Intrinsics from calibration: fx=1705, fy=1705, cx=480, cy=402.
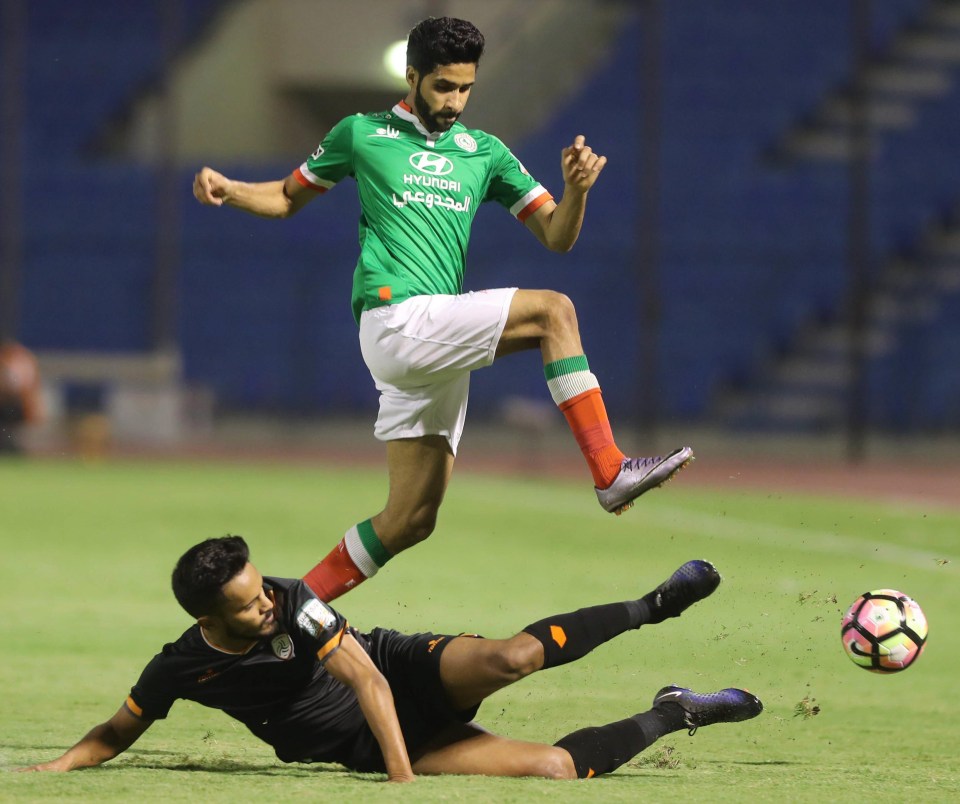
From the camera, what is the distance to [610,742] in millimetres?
6074

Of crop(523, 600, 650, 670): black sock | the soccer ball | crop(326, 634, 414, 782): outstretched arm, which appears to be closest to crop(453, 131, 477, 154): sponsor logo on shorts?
crop(523, 600, 650, 670): black sock

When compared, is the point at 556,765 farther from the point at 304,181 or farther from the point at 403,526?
the point at 304,181

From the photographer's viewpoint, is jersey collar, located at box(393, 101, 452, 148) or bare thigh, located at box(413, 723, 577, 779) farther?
jersey collar, located at box(393, 101, 452, 148)

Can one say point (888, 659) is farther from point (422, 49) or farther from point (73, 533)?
point (73, 533)

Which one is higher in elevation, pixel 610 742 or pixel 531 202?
pixel 531 202

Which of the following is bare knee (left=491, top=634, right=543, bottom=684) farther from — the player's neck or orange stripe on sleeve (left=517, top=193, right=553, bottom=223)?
orange stripe on sleeve (left=517, top=193, right=553, bottom=223)

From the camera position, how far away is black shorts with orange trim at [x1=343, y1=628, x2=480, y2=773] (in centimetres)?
599

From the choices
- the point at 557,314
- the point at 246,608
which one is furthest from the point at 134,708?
the point at 557,314

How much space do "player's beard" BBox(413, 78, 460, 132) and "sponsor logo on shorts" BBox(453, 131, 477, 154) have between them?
3.3 inches

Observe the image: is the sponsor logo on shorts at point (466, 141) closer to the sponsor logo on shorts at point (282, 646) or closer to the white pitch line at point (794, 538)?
the sponsor logo on shorts at point (282, 646)

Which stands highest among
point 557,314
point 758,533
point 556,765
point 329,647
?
point 557,314

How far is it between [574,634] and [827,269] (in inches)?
899

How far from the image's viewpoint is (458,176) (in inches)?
258

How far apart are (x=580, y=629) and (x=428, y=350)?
1.16 meters
